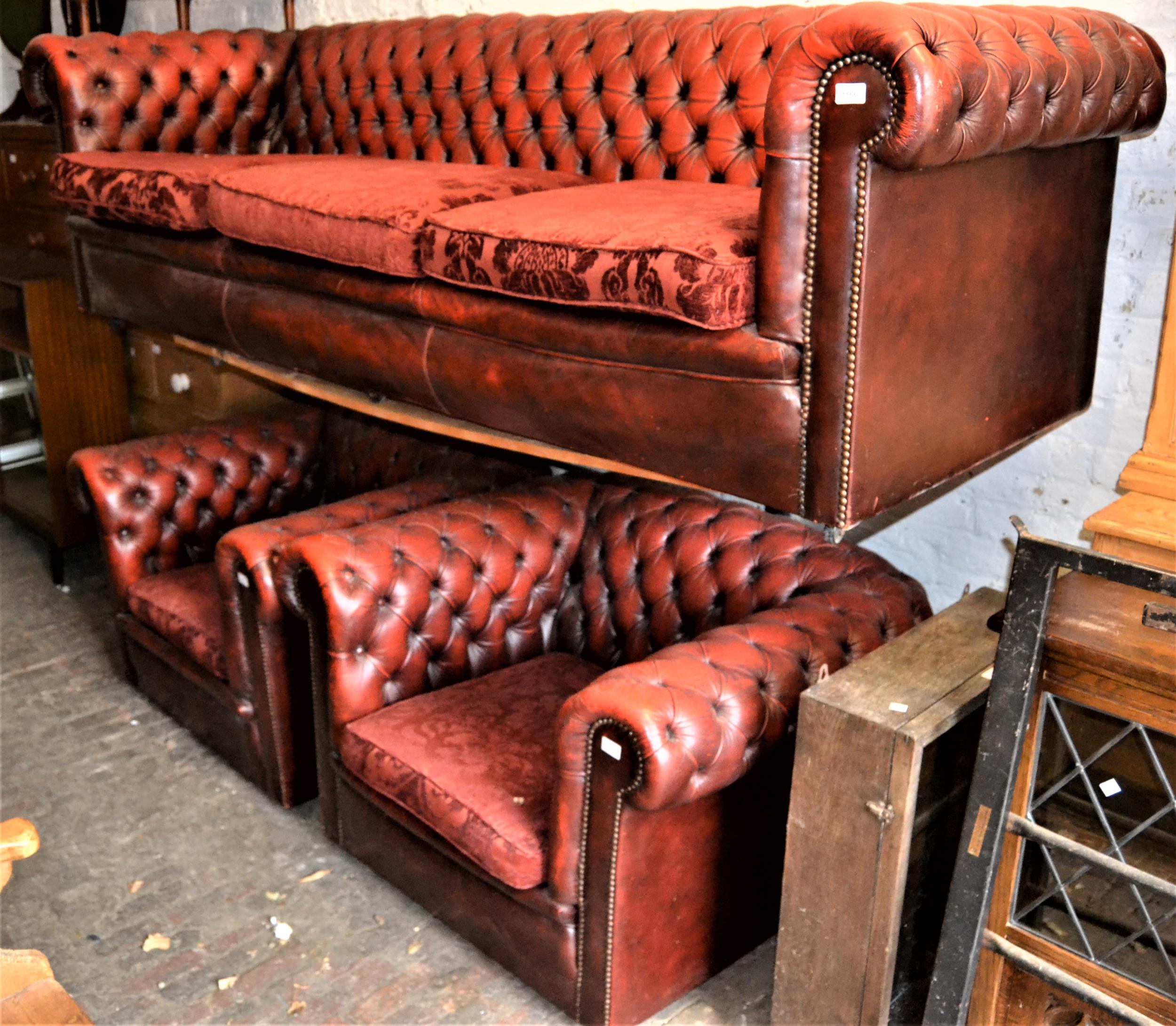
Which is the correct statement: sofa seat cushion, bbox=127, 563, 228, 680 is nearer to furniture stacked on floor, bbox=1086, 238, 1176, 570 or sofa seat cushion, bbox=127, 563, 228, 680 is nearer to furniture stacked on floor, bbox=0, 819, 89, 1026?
furniture stacked on floor, bbox=0, 819, 89, 1026

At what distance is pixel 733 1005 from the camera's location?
2.04m

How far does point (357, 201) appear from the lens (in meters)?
2.30

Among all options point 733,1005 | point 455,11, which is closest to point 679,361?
point 733,1005

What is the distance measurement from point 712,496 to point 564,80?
107 cm

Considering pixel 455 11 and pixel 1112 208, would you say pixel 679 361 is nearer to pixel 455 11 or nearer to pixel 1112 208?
pixel 1112 208

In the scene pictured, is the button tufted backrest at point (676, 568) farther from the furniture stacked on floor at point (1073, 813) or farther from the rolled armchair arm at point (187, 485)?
the rolled armchair arm at point (187, 485)

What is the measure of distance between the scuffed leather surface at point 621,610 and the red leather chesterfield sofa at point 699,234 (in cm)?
29

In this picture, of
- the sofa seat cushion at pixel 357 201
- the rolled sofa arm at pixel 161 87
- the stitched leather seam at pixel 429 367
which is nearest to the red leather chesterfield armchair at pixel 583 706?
the stitched leather seam at pixel 429 367

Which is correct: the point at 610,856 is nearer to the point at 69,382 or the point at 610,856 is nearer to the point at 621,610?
the point at 621,610

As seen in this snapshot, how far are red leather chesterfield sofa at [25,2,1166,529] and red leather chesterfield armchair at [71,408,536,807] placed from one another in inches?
14.2

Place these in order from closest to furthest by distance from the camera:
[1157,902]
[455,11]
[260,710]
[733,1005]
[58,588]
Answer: [1157,902], [733,1005], [260,710], [455,11], [58,588]

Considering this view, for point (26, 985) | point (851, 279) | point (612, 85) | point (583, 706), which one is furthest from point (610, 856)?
point (612, 85)

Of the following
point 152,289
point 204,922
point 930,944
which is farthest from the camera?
point 152,289

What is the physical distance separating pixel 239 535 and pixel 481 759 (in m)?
0.76
